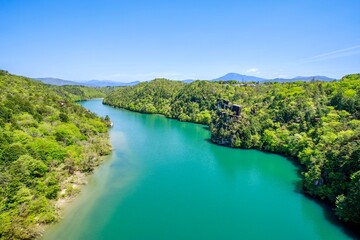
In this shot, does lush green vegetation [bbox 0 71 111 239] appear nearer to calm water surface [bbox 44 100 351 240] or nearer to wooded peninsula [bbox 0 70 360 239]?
wooded peninsula [bbox 0 70 360 239]

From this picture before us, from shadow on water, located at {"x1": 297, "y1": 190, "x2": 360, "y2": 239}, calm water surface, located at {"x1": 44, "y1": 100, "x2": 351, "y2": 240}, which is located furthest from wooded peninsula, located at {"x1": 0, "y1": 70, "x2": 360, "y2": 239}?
calm water surface, located at {"x1": 44, "y1": 100, "x2": 351, "y2": 240}

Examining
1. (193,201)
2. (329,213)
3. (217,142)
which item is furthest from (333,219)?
(217,142)

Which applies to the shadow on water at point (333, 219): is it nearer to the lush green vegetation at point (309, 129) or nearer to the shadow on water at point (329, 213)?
the shadow on water at point (329, 213)

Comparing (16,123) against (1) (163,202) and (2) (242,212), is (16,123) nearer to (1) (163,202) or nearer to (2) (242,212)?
(1) (163,202)

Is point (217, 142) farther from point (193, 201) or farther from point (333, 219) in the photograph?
point (333, 219)

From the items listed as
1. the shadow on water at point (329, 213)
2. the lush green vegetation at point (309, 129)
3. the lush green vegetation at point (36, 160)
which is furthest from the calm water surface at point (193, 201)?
the lush green vegetation at point (309, 129)
